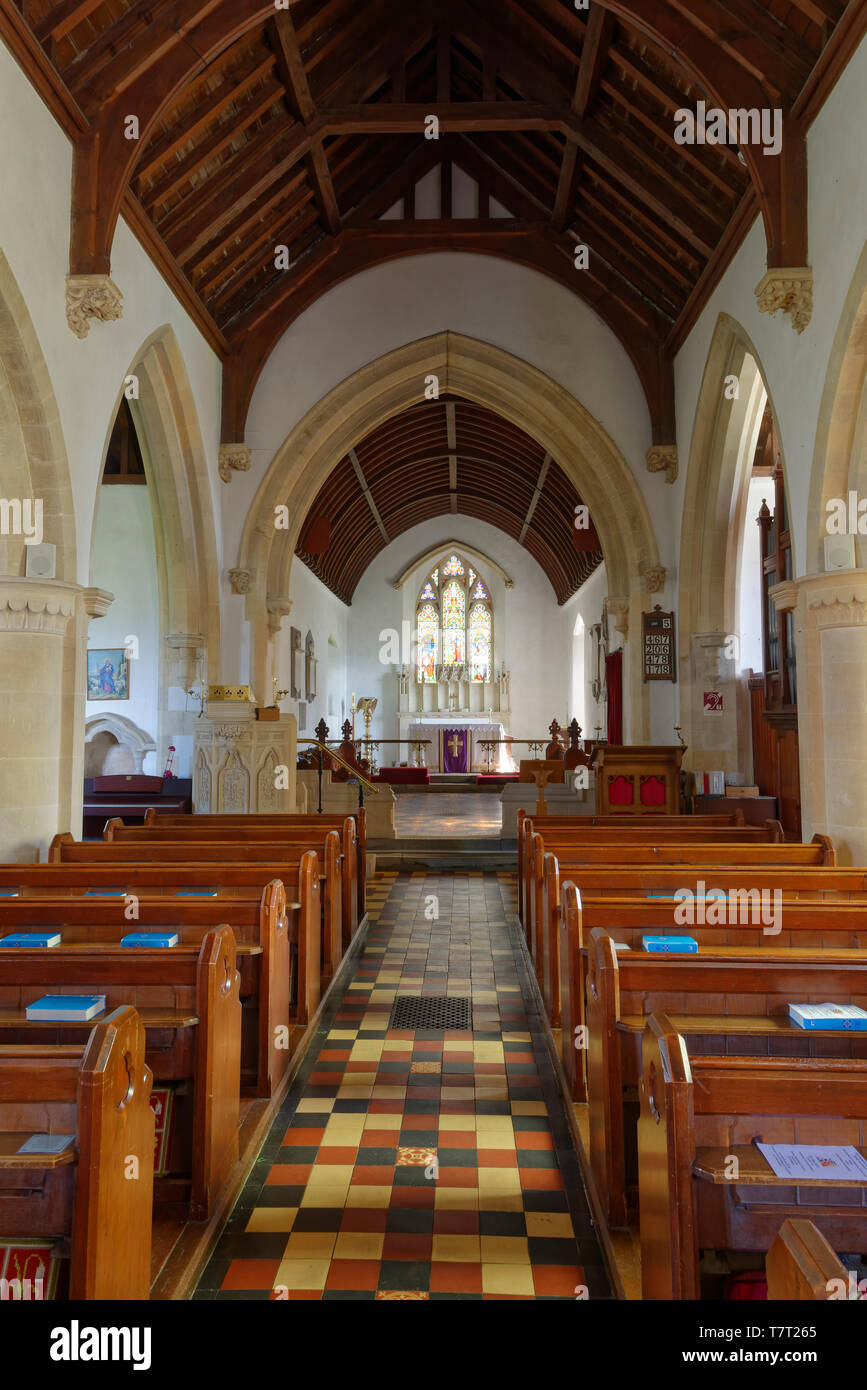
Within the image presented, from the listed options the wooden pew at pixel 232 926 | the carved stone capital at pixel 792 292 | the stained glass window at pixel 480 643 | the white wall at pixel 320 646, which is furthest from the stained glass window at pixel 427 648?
the wooden pew at pixel 232 926

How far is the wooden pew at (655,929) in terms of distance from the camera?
313 cm

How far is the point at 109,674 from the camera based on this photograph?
11250mm

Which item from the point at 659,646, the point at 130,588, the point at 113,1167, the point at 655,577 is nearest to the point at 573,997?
the point at 113,1167

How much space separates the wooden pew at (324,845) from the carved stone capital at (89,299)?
121 inches

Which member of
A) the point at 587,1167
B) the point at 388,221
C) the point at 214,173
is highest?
the point at 388,221

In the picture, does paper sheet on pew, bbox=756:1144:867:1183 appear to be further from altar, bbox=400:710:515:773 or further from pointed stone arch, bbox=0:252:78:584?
altar, bbox=400:710:515:773

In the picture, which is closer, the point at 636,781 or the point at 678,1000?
the point at 678,1000

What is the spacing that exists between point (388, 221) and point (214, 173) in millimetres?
2607

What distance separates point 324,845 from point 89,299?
11.8ft

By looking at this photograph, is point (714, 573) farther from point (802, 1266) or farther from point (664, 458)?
point (802, 1266)

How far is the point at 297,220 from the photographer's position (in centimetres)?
899
